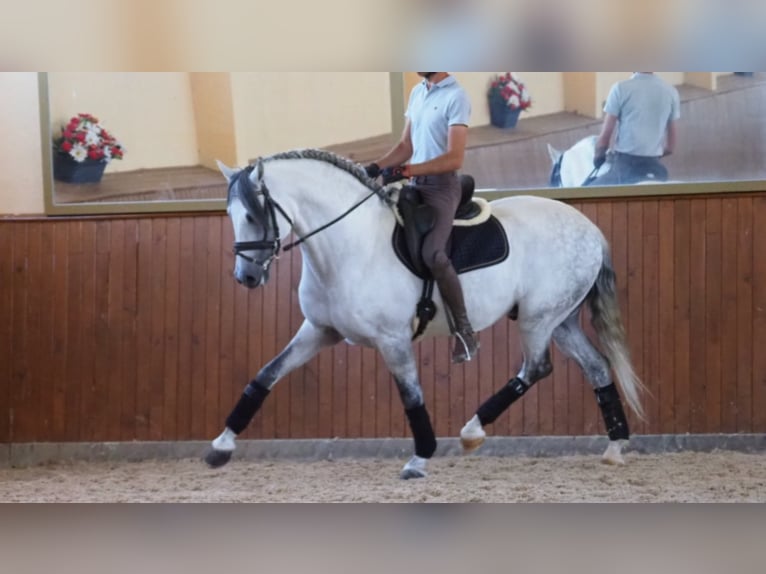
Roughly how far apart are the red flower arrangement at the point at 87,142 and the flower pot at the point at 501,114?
1.97 meters

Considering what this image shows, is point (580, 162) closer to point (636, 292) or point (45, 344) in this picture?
point (636, 292)

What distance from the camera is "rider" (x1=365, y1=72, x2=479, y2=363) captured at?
432cm

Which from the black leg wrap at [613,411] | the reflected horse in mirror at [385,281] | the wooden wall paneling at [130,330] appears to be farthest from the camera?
the wooden wall paneling at [130,330]

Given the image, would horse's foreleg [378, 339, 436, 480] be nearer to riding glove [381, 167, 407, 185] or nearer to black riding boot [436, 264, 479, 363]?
black riding boot [436, 264, 479, 363]

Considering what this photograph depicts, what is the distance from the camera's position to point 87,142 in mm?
5613

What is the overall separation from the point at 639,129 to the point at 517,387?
1642mm

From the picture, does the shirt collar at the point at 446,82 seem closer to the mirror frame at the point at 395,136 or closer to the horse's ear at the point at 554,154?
the mirror frame at the point at 395,136

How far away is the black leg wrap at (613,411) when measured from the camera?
4.70m

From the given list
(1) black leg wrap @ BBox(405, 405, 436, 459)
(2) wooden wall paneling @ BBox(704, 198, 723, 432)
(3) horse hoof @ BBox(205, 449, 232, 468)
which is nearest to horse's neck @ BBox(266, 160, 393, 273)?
(1) black leg wrap @ BBox(405, 405, 436, 459)

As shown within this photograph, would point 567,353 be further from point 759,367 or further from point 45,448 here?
point 45,448

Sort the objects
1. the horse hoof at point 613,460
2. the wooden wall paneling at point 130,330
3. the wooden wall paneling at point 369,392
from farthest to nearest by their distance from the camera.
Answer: the wooden wall paneling at point 130,330
the wooden wall paneling at point 369,392
the horse hoof at point 613,460

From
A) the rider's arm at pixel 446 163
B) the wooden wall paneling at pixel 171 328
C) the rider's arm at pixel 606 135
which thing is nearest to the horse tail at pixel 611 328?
the rider's arm at pixel 606 135

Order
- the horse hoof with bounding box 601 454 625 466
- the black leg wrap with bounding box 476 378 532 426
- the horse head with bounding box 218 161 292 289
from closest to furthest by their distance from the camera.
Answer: the horse head with bounding box 218 161 292 289, the black leg wrap with bounding box 476 378 532 426, the horse hoof with bounding box 601 454 625 466
